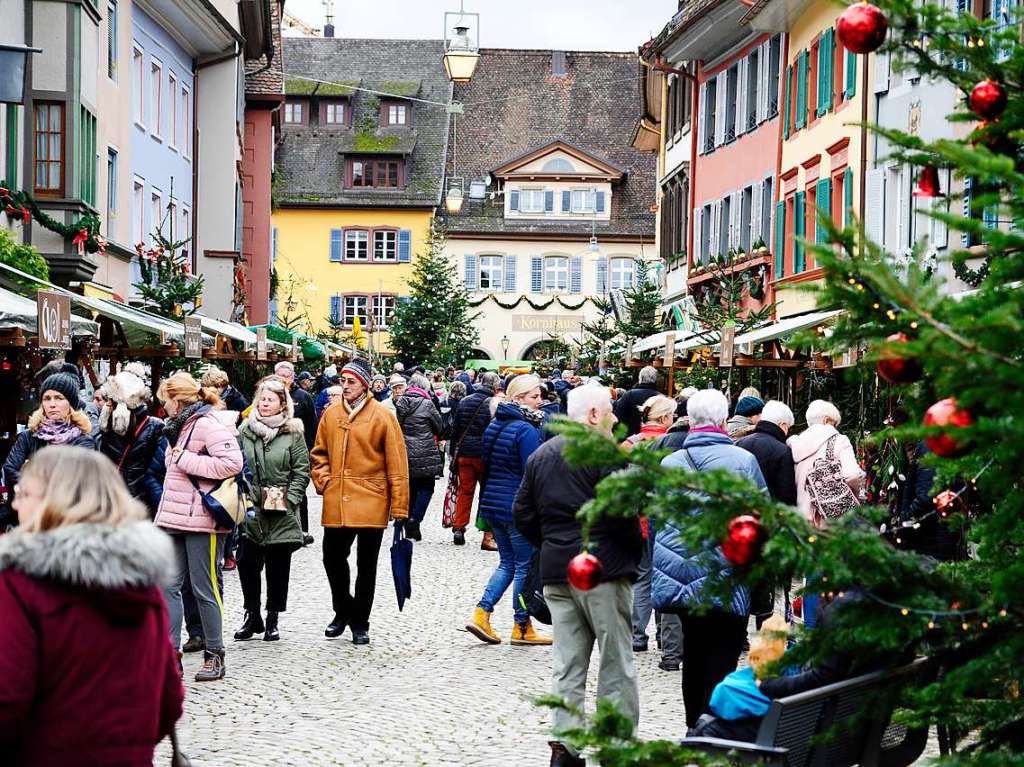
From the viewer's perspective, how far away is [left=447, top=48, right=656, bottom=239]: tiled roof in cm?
7094

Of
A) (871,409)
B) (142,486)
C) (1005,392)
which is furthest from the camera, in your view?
(871,409)

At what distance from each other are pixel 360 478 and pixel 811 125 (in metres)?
19.0

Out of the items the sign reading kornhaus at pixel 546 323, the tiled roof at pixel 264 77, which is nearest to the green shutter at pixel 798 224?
the tiled roof at pixel 264 77

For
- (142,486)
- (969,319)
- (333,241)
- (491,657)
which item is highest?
(333,241)

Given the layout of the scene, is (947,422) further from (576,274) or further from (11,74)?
(576,274)

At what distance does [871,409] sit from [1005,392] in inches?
569

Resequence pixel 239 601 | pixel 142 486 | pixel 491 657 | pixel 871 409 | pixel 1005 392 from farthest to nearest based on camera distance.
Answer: pixel 871 409 < pixel 239 601 < pixel 491 657 < pixel 142 486 < pixel 1005 392

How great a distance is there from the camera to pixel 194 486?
1004 centimetres

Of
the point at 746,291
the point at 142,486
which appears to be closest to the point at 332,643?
the point at 142,486

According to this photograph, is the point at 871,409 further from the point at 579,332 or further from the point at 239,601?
the point at 579,332

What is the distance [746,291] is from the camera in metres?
32.5

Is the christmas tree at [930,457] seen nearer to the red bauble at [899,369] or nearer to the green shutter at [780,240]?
the red bauble at [899,369]

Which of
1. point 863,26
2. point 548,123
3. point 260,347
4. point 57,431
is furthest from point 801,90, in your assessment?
point 548,123

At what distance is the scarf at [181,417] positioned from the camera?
33.1ft
